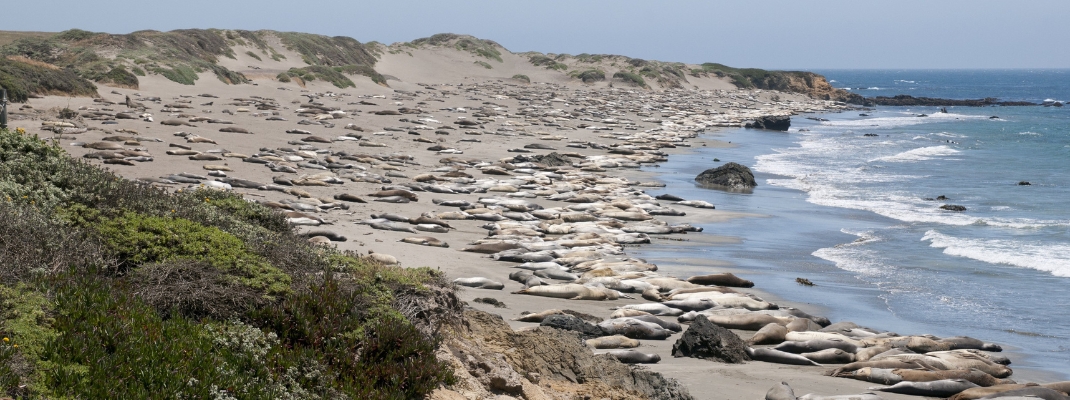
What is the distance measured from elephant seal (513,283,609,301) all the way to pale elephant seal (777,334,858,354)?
2336 millimetres

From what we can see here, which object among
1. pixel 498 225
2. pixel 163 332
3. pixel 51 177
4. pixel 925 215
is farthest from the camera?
pixel 925 215

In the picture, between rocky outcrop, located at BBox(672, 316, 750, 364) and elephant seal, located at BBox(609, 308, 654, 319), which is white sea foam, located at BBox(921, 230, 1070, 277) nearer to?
elephant seal, located at BBox(609, 308, 654, 319)

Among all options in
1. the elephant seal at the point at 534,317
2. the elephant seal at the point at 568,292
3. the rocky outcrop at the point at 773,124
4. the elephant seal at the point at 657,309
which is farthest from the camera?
the rocky outcrop at the point at 773,124

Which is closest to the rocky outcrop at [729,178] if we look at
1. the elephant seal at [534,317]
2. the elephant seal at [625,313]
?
the elephant seal at [625,313]

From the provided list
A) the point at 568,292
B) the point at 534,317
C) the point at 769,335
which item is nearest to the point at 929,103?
the point at 568,292

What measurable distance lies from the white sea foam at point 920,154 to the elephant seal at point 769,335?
77.5 ft

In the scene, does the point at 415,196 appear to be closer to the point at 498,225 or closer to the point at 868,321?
the point at 498,225

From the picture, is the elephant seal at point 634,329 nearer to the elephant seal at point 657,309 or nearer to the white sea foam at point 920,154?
the elephant seal at point 657,309

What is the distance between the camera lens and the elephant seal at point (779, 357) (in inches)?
298

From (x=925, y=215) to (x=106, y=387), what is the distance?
17.1 meters

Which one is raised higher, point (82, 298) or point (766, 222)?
point (82, 298)

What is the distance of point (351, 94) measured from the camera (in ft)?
136

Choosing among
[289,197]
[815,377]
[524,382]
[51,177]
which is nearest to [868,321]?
[815,377]

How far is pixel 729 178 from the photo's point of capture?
21.1 meters
